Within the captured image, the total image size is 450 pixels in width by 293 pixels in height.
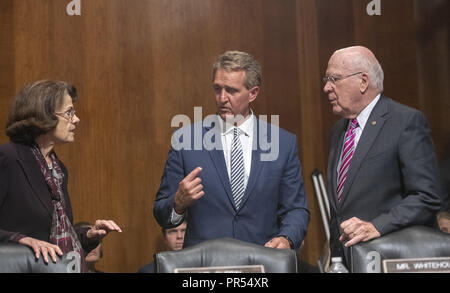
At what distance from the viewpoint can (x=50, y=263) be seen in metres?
2.35

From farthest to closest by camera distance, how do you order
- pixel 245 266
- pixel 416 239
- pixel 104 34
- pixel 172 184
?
pixel 104 34 < pixel 172 184 < pixel 416 239 < pixel 245 266

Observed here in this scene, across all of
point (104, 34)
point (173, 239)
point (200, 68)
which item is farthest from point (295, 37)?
point (173, 239)

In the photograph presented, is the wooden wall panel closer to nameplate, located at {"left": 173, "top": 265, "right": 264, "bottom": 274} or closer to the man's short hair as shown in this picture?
the man's short hair

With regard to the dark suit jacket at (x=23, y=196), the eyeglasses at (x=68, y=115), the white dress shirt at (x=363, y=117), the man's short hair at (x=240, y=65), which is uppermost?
the man's short hair at (x=240, y=65)

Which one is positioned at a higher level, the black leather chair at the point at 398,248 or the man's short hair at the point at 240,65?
the man's short hair at the point at 240,65

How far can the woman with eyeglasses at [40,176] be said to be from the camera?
2816 millimetres

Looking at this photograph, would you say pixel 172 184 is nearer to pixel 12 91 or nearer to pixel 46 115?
pixel 46 115

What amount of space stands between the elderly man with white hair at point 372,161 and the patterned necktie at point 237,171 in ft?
1.34

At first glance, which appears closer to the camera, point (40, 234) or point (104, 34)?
point (40, 234)

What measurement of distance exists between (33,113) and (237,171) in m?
0.96

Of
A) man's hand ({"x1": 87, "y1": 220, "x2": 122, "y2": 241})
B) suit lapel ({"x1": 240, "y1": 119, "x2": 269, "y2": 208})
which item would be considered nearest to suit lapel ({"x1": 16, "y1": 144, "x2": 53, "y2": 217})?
man's hand ({"x1": 87, "y1": 220, "x2": 122, "y2": 241})

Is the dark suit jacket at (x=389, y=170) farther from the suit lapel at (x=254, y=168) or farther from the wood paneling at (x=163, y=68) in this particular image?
the wood paneling at (x=163, y=68)

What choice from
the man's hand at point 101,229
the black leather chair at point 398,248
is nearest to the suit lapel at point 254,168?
the man's hand at point 101,229
